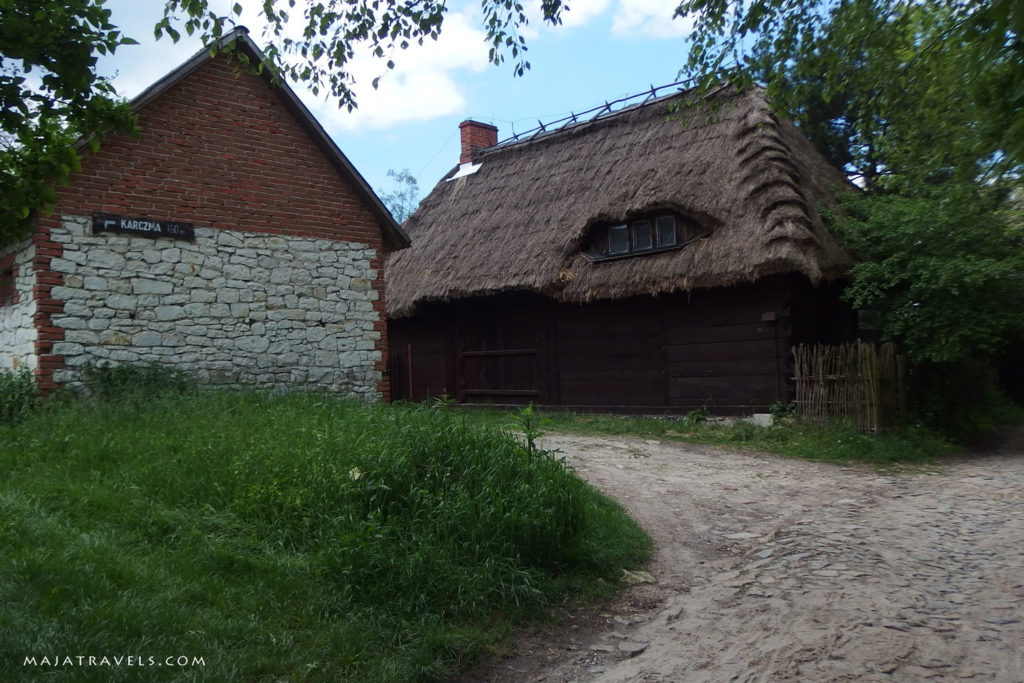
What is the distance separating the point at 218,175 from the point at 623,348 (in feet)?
23.0

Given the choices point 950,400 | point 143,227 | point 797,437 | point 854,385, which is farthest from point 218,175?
point 950,400

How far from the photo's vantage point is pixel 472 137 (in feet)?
65.1

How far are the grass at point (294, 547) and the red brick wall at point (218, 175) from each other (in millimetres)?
4214

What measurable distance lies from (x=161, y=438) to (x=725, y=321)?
8.33 m

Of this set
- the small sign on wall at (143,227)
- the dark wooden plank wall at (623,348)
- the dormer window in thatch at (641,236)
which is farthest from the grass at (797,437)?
the small sign on wall at (143,227)

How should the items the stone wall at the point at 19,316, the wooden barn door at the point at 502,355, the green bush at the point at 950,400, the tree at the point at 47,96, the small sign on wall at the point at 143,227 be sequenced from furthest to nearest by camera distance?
the wooden barn door at the point at 502,355
the green bush at the point at 950,400
the small sign on wall at the point at 143,227
the stone wall at the point at 19,316
the tree at the point at 47,96

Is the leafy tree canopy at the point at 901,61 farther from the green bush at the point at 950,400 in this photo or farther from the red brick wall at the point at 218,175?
the red brick wall at the point at 218,175

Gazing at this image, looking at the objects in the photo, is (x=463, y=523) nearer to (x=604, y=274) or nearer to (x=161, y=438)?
(x=161, y=438)

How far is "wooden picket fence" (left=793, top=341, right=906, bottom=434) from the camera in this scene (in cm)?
978

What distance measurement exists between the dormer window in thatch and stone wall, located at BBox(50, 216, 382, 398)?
3.93 metres

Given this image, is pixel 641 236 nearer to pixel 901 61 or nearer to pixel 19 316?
pixel 901 61

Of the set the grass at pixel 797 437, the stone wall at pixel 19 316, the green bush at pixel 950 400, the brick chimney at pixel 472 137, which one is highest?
the brick chimney at pixel 472 137

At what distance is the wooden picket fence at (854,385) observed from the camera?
385 inches

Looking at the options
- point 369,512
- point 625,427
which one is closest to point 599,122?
point 625,427
